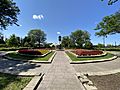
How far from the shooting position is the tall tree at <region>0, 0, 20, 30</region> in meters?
31.0

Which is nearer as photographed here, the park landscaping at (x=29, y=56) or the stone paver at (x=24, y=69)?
the stone paver at (x=24, y=69)

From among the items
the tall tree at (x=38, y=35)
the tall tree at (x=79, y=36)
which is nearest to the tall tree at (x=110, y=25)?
the tall tree at (x=79, y=36)

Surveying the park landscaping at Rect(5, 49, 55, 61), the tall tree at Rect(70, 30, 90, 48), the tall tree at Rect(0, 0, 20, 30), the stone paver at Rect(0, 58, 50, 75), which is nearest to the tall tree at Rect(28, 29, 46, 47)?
the tall tree at Rect(70, 30, 90, 48)

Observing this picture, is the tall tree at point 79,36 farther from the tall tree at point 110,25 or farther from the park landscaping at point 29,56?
the park landscaping at point 29,56

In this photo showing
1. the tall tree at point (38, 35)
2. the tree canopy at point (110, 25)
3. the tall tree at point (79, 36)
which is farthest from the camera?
the tall tree at point (38, 35)

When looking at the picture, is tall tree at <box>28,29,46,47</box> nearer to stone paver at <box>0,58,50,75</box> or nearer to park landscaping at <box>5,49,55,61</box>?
park landscaping at <box>5,49,55,61</box>

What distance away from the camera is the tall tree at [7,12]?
3095 cm

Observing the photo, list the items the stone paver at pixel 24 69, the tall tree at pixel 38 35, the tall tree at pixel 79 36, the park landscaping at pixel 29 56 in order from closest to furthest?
the stone paver at pixel 24 69 < the park landscaping at pixel 29 56 < the tall tree at pixel 79 36 < the tall tree at pixel 38 35

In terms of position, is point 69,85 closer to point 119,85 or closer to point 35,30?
point 119,85

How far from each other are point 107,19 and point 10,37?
4482 cm

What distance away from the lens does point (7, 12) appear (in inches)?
1258

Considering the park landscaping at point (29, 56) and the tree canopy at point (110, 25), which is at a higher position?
the tree canopy at point (110, 25)

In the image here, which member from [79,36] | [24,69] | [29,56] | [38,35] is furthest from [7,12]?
[38,35]

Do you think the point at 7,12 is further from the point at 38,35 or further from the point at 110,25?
the point at 38,35
